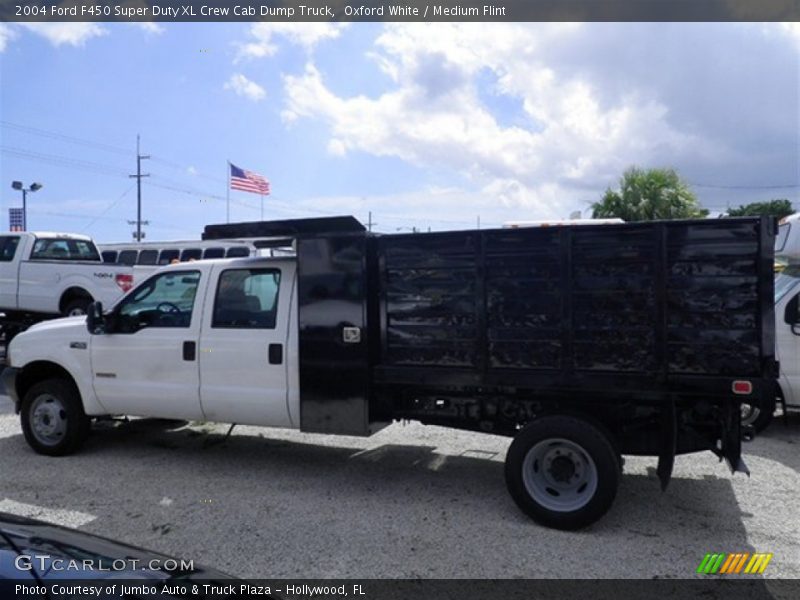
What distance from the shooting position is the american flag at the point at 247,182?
3312cm

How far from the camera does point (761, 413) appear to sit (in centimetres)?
554

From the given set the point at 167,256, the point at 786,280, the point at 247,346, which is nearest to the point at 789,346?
the point at 786,280

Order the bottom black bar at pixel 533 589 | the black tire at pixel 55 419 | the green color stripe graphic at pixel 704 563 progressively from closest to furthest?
1. the bottom black bar at pixel 533 589
2. the green color stripe graphic at pixel 704 563
3. the black tire at pixel 55 419

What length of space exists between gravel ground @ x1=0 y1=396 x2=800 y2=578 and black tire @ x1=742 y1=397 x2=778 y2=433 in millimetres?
314

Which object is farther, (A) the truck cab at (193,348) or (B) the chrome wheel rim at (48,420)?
(B) the chrome wheel rim at (48,420)

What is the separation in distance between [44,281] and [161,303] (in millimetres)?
8374

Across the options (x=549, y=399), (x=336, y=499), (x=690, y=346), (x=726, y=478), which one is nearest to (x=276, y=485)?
(x=336, y=499)

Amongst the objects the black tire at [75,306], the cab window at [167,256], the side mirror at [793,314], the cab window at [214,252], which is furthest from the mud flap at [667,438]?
the cab window at [167,256]

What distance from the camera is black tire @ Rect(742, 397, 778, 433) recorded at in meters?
4.46

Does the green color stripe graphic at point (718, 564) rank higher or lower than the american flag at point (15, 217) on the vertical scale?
lower

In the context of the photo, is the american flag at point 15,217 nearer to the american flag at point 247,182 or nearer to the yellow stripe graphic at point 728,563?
the american flag at point 247,182

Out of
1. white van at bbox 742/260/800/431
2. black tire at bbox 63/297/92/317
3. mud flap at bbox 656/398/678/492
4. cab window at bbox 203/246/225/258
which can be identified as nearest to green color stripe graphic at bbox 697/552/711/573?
mud flap at bbox 656/398/678/492

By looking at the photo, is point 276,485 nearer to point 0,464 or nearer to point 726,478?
point 0,464

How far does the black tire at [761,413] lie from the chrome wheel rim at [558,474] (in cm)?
→ 121
